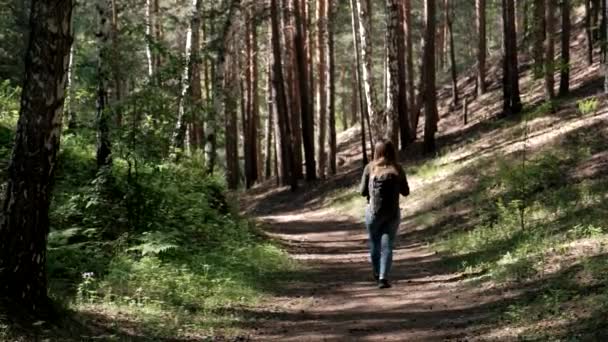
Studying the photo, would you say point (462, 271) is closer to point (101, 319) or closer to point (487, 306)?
point (487, 306)

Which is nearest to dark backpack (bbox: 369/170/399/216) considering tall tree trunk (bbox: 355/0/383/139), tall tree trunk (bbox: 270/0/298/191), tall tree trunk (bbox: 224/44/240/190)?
tall tree trunk (bbox: 355/0/383/139)

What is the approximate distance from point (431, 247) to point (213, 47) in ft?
25.8

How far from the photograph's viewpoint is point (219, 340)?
6.93 m

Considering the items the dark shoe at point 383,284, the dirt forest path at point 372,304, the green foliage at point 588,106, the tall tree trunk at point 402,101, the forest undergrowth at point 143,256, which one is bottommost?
the dirt forest path at point 372,304

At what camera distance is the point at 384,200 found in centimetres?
918

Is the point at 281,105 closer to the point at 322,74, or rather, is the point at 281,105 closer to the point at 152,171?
the point at 322,74

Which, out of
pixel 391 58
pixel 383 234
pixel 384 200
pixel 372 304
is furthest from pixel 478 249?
pixel 391 58

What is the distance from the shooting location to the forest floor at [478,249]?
6.96 metres

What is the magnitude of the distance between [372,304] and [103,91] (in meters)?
5.88

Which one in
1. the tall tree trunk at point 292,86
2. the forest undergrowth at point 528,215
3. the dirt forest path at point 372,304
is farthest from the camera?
the tall tree trunk at point 292,86

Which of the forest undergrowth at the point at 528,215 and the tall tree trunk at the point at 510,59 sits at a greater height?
the tall tree trunk at the point at 510,59

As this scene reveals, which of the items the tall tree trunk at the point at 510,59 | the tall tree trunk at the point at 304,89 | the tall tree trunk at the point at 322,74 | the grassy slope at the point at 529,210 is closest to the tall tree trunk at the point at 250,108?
the tall tree trunk at the point at 322,74

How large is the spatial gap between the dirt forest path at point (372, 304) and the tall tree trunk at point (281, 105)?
12.7 metres

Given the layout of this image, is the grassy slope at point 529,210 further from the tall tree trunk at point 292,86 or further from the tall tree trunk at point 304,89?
the tall tree trunk at point 292,86
